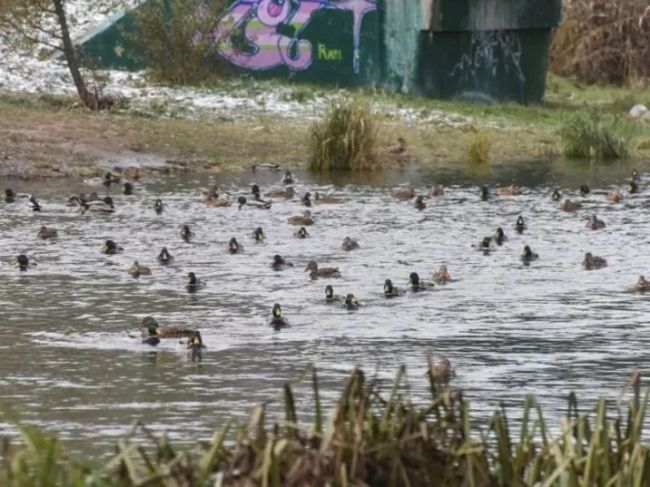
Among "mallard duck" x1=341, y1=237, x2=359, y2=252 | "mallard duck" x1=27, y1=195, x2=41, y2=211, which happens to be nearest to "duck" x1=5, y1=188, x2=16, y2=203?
"mallard duck" x1=27, y1=195, x2=41, y2=211

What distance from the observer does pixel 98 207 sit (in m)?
26.9

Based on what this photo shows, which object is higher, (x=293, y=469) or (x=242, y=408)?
(x=293, y=469)

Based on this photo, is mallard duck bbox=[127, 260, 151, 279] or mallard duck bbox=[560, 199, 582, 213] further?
mallard duck bbox=[560, 199, 582, 213]

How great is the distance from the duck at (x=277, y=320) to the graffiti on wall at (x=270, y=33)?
81.5ft

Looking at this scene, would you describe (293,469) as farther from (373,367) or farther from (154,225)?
(154,225)

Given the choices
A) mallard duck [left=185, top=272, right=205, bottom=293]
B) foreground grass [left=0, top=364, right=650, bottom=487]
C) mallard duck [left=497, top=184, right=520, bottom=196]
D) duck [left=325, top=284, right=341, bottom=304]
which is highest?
foreground grass [left=0, top=364, right=650, bottom=487]

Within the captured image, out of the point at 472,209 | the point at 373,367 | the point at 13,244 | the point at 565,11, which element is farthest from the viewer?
the point at 565,11

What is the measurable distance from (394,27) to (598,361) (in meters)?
28.0

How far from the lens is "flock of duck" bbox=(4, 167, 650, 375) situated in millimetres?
17656

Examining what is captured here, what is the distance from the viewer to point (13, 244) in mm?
23828

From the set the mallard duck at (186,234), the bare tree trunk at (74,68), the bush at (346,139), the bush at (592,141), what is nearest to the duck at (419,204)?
the mallard duck at (186,234)

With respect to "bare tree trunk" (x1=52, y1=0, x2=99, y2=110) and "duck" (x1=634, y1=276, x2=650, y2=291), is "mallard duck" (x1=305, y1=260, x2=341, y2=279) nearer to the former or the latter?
"duck" (x1=634, y1=276, x2=650, y2=291)

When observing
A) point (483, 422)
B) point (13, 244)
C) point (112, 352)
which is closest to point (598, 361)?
point (483, 422)

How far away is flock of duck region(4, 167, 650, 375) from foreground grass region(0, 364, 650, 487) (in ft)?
20.3
